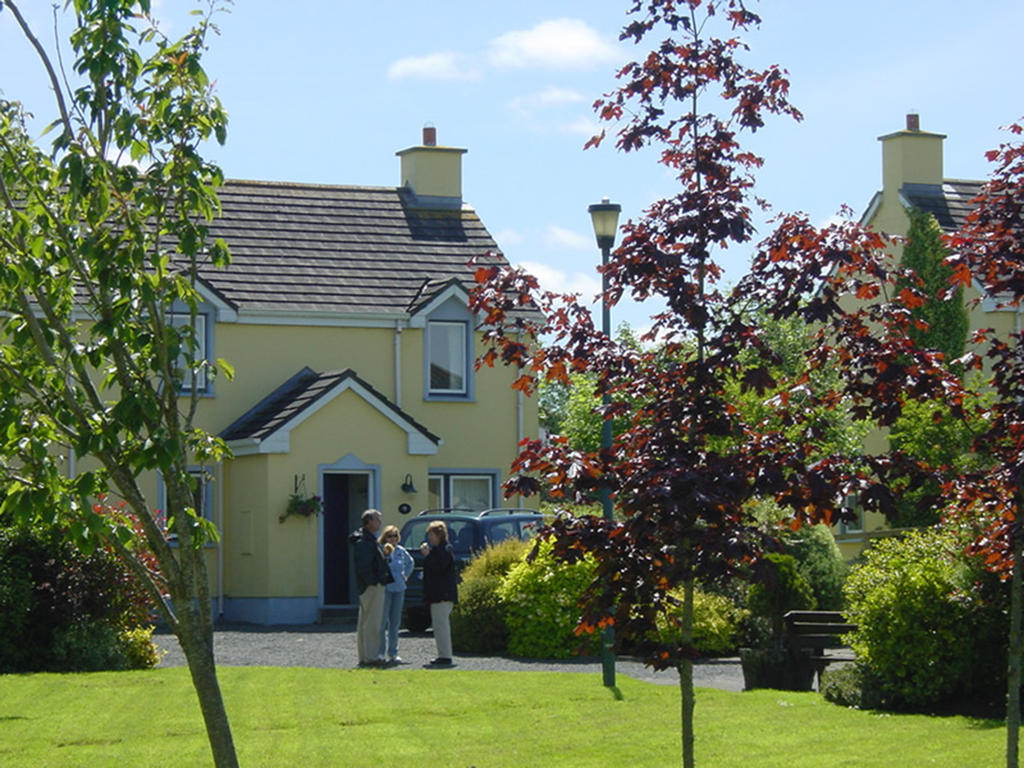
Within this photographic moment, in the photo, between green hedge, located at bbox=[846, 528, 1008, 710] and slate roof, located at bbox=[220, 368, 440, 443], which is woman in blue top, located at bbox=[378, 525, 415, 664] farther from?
slate roof, located at bbox=[220, 368, 440, 443]

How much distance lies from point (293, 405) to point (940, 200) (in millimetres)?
18895

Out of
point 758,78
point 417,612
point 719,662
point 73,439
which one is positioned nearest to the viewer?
point 73,439

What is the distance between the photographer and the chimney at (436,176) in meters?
34.1

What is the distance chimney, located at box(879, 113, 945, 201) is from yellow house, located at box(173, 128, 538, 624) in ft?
37.6

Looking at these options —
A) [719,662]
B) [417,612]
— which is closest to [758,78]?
[719,662]

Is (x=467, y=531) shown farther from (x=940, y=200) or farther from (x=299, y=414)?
(x=940, y=200)

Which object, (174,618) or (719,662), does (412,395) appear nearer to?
(719,662)

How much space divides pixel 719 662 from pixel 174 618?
13.1 m

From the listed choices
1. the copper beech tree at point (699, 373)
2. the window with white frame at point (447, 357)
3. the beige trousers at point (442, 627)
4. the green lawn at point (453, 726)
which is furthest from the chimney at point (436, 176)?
the copper beech tree at point (699, 373)

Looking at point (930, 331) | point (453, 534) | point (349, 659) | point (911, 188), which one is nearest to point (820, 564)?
point (453, 534)

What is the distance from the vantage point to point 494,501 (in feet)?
103

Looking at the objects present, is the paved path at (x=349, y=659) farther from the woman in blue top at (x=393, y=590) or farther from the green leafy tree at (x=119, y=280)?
the green leafy tree at (x=119, y=280)

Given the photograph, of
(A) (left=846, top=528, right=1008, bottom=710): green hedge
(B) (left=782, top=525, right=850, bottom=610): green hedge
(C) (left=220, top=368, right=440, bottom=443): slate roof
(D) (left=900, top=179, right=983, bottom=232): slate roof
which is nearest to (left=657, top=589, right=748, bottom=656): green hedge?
(B) (left=782, top=525, right=850, bottom=610): green hedge

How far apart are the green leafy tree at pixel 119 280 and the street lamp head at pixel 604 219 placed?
9.09 meters
